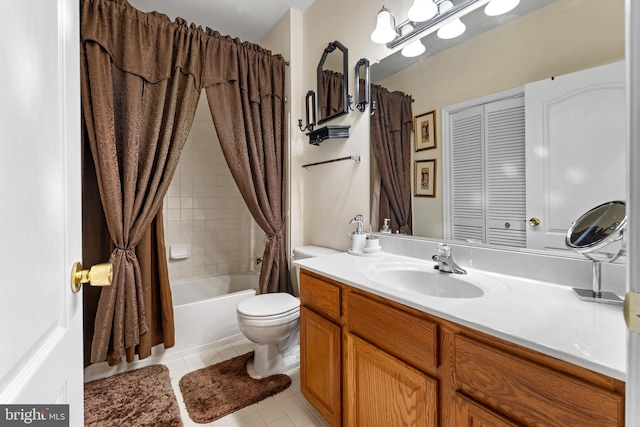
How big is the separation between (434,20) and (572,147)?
84cm

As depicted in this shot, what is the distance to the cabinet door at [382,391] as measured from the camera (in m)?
0.88

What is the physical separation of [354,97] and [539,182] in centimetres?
116

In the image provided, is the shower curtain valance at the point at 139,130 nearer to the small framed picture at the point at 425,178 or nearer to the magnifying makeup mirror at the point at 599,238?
the small framed picture at the point at 425,178

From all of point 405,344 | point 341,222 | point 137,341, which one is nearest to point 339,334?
point 405,344

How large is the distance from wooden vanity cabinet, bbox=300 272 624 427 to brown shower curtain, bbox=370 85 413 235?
2.06 feet

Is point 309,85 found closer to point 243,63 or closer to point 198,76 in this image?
point 243,63

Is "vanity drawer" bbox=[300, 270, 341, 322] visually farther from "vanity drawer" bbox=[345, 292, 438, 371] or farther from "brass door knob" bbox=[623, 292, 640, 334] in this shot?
"brass door knob" bbox=[623, 292, 640, 334]

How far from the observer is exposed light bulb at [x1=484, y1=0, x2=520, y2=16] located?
1.12m

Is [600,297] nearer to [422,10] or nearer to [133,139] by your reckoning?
[422,10]

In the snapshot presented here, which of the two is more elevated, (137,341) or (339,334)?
(339,334)

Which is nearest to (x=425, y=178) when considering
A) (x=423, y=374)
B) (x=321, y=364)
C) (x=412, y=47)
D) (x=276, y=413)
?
(x=412, y=47)

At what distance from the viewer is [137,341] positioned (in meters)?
1.73

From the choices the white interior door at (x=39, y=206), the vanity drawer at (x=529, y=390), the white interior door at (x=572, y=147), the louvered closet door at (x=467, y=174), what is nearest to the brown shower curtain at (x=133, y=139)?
the white interior door at (x=39, y=206)

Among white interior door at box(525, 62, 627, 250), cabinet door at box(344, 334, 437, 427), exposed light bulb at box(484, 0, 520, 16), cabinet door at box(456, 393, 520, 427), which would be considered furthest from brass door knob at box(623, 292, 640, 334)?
exposed light bulb at box(484, 0, 520, 16)
